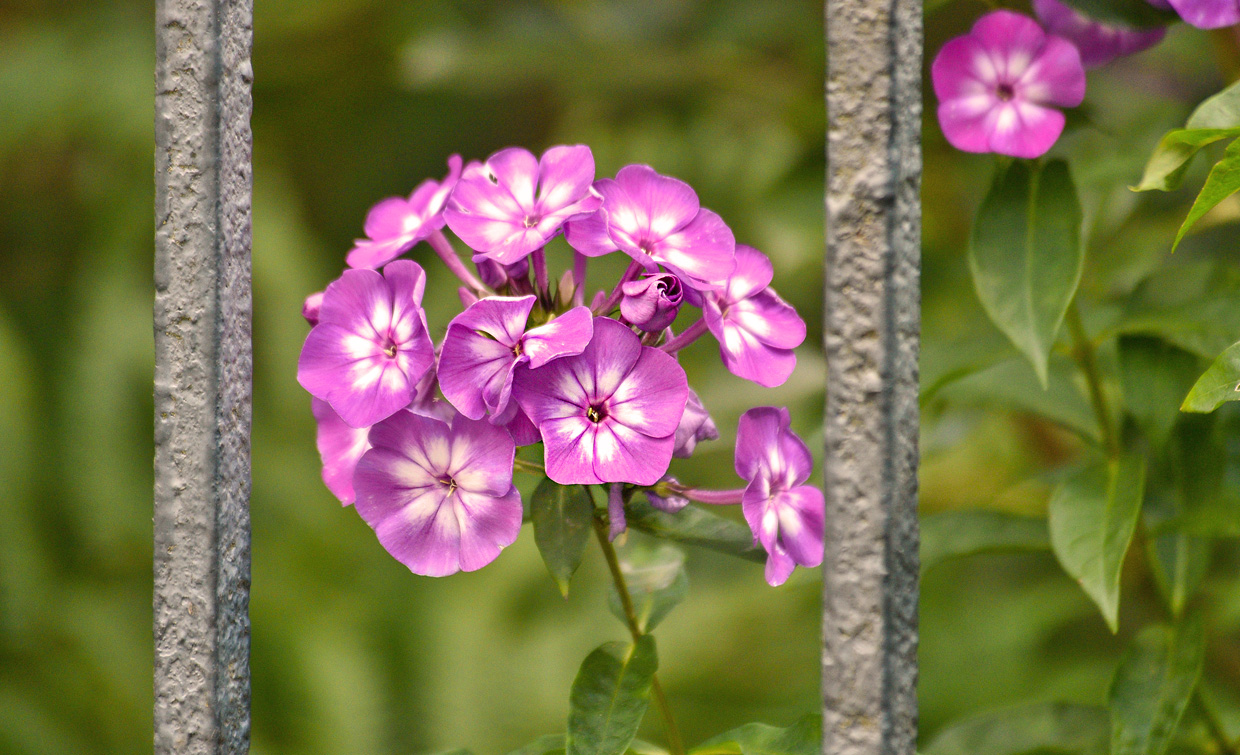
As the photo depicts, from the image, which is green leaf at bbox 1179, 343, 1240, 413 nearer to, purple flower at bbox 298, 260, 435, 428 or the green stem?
the green stem

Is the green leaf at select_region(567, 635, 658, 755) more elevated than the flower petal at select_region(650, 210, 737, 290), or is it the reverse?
the flower petal at select_region(650, 210, 737, 290)

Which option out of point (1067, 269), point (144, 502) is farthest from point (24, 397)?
point (1067, 269)

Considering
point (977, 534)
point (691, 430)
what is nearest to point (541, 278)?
point (691, 430)

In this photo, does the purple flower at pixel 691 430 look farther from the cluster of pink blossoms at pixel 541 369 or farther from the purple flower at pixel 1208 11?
the purple flower at pixel 1208 11

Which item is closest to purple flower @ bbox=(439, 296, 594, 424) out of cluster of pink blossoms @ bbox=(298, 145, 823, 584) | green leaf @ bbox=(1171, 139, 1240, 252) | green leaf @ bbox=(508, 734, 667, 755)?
cluster of pink blossoms @ bbox=(298, 145, 823, 584)

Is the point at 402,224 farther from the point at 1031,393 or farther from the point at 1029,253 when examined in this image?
the point at 1031,393

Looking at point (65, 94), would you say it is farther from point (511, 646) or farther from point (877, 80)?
point (877, 80)
